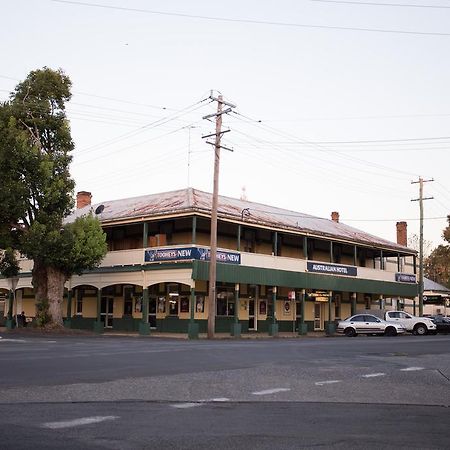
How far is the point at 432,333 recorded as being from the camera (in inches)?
1681

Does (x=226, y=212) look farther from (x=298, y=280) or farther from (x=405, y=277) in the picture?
(x=405, y=277)

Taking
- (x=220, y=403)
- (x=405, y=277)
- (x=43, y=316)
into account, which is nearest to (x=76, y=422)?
(x=220, y=403)

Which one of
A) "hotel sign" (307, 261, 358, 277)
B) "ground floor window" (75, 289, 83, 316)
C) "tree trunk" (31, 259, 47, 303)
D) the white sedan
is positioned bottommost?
the white sedan

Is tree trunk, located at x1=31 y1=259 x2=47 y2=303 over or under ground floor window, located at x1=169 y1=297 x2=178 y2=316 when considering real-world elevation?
over

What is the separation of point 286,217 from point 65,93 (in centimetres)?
1760

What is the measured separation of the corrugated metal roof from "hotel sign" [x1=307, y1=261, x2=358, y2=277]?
2.02 metres

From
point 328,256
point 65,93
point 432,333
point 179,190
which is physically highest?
point 65,93

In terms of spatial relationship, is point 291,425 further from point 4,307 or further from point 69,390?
point 4,307

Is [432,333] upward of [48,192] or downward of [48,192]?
downward

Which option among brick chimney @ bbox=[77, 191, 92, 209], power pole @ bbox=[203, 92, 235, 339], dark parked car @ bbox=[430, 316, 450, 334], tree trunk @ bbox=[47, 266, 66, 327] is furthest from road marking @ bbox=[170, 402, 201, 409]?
brick chimney @ bbox=[77, 191, 92, 209]

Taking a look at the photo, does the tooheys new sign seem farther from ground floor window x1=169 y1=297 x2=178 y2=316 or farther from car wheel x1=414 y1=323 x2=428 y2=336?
car wheel x1=414 y1=323 x2=428 y2=336

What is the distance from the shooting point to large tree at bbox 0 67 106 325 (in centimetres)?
3297

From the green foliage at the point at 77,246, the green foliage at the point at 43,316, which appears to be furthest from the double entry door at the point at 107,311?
the green foliage at the point at 43,316

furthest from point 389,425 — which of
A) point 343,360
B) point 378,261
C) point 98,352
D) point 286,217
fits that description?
point 378,261
